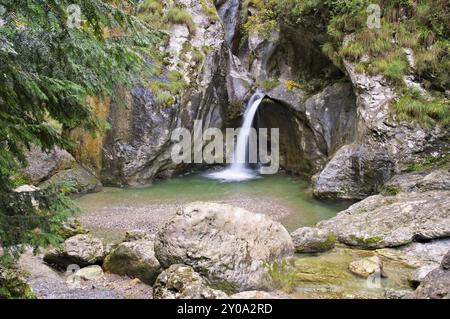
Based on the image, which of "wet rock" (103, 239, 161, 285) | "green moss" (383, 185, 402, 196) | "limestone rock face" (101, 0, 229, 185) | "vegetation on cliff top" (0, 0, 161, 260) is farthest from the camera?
"limestone rock face" (101, 0, 229, 185)

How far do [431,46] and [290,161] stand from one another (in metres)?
7.00

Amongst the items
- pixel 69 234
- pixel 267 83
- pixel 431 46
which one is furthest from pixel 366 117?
pixel 69 234

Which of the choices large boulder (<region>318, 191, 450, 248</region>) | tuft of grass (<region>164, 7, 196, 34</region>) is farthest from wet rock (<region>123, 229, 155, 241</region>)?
tuft of grass (<region>164, 7, 196, 34</region>)

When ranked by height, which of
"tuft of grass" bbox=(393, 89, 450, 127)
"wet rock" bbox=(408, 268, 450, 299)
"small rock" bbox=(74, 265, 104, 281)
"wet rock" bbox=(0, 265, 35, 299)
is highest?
"tuft of grass" bbox=(393, 89, 450, 127)

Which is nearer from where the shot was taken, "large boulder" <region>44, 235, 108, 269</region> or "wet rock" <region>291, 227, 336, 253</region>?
"large boulder" <region>44, 235, 108, 269</region>

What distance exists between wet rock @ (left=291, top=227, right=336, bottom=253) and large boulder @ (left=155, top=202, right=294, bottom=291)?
57.6 inches

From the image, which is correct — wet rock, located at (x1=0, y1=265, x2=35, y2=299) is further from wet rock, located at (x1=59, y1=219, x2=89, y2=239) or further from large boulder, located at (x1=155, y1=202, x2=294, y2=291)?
wet rock, located at (x1=59, y1=219, x2=89, y2=239)

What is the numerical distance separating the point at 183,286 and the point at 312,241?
3.71 m

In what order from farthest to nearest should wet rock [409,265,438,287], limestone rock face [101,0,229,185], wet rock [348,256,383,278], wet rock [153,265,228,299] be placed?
1. limestone rock face [101,0,229,185]
2. wet rock [348,256,383,278]
3. wet rock [409,265,438,287]
4. wet rock [153,265,228,299]

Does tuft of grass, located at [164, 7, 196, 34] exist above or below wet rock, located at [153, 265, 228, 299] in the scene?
above

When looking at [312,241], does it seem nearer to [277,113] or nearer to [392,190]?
[392,190]

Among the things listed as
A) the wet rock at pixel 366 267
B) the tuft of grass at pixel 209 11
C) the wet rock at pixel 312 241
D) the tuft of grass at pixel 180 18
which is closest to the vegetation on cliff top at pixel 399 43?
the tuft of grass at pixel 209 11

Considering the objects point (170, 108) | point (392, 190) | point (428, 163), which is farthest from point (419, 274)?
point (170, 108)

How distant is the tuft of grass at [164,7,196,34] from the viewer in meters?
16.6
